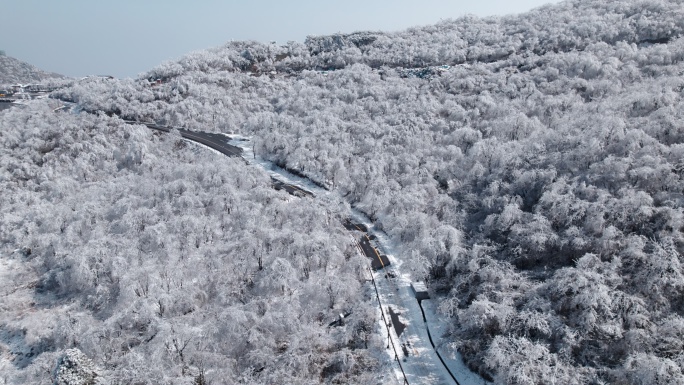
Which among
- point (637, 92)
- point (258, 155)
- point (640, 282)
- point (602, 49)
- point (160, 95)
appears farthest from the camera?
point (160, 95)

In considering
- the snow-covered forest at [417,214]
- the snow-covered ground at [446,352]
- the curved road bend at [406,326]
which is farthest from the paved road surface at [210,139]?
the snow-covered ground at [446,352]

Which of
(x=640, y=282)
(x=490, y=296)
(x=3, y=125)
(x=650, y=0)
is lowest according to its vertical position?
(x=490, y=296)

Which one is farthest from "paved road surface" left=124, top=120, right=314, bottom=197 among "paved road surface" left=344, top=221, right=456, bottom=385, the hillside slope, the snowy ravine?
the hillside slope

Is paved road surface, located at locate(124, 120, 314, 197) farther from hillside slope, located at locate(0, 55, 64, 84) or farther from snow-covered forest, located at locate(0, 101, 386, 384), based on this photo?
hillside slope, located at locate(0, 55, 64, 84)

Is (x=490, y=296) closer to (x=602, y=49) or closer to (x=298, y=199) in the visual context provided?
(x=298, y=199)

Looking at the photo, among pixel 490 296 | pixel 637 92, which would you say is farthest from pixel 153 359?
pixel 637 92

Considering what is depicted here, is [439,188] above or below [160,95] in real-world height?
below
